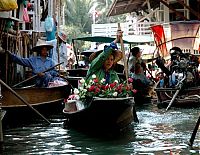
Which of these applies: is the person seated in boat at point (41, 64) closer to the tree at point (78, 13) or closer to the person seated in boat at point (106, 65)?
the person seated in boat at point (106, 65)

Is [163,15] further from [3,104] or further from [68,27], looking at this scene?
[68,27]

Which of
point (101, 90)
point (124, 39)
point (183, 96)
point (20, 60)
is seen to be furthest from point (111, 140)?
point (124, 39)

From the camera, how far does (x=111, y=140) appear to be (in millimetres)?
8961

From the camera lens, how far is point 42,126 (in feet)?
35.9

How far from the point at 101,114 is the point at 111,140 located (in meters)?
0.51

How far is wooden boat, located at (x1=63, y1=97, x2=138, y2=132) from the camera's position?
8852 mm

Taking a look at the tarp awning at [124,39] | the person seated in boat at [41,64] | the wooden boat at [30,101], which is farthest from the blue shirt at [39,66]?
the tarp awning at [124,39]

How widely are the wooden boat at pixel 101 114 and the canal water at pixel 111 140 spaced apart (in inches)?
7.8

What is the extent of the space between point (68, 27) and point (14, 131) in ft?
144

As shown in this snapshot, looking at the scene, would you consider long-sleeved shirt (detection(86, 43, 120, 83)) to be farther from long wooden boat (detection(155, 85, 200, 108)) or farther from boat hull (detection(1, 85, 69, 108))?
long wooden boat (detection(155, 85, 200, 108))

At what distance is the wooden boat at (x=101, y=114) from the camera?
8.85 meters

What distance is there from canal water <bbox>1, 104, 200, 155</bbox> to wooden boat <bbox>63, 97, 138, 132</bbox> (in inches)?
7.8

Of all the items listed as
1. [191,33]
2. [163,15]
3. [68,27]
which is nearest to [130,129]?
[191,33]

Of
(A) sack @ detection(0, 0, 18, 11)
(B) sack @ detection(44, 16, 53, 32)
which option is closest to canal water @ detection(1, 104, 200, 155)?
(A) sack @ detection(0, 0, 18, 11)
